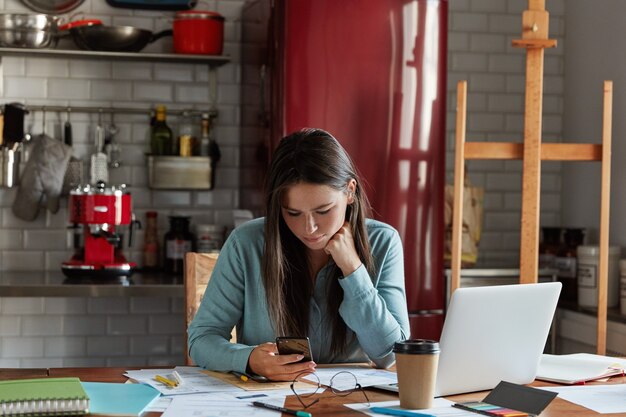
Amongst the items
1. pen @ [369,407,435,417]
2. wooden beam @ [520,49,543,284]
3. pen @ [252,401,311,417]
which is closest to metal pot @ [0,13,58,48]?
wooden beam @ [520,49,543,284]

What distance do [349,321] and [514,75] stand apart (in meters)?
2.66

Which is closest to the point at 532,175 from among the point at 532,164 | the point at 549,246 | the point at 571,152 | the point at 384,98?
the point at 532,164

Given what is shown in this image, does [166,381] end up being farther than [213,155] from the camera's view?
No

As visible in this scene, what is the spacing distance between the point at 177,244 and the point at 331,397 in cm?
239

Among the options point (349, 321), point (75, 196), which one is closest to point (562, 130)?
point (75, 196)

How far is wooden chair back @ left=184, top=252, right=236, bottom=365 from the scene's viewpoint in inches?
108

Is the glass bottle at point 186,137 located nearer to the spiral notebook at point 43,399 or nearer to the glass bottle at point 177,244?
the glass bottle at point 177,244

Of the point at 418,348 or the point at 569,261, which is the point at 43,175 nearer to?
the point at 569,261

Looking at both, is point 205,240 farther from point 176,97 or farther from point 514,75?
point 514,75

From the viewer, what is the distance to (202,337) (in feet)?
7.79

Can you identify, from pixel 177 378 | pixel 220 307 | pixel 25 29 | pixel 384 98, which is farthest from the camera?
pixel 25 29

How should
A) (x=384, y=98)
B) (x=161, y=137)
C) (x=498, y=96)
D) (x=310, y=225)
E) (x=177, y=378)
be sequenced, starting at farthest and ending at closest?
(x=498, y=96), (x=161, y=137), (x=384, y=98), (x=310, y=225), (x=177, y=378)

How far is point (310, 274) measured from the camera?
2525mm

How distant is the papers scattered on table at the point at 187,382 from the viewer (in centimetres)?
205
